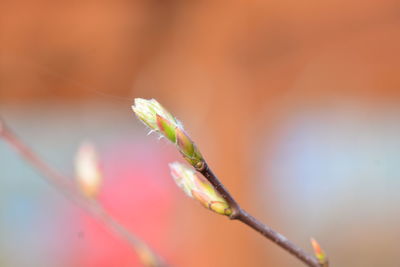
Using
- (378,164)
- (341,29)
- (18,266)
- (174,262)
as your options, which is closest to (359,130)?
(378,164)

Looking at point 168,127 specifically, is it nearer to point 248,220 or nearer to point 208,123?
point 248,220

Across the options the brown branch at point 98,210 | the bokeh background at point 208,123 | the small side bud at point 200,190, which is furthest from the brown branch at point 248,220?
the bokeh background at point 208,123

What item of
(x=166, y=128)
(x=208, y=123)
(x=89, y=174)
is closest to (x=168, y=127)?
(x=166, y=128)

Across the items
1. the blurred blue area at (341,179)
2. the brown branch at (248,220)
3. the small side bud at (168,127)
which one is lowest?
the blurred blue area at (341,179)

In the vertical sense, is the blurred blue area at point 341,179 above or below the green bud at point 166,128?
below

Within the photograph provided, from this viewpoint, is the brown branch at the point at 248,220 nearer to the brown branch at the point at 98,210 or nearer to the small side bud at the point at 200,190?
the small side bud at the point at 200,190

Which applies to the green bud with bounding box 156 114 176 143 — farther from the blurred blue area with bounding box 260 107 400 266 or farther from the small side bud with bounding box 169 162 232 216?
the blurred blue area with bounding box 260 107 400 266
